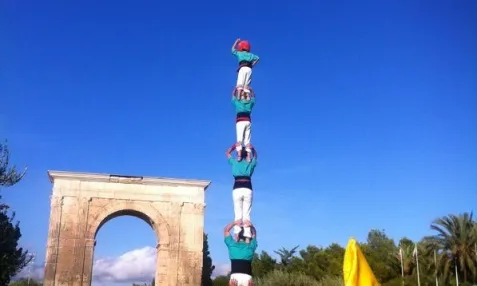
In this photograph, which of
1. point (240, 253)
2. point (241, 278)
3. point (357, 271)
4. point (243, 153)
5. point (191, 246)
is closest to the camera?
point (357, 271)

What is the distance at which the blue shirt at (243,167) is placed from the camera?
694 inches

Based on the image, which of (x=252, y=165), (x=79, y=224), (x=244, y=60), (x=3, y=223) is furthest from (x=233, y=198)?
(x=79, y=224)

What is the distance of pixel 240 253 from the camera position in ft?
54.7

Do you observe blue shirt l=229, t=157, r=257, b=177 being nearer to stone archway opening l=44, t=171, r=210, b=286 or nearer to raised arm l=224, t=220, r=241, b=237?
raised arm l=224, t=220, r=241, b=237

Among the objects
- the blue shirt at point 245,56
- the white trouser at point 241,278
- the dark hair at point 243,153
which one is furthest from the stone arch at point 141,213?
the white trouser at point 241,278

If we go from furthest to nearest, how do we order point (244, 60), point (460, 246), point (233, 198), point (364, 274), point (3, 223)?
point (460, 246)
point (3, 223)
point (244, 60)
point (233, 198)
point (364, 274)

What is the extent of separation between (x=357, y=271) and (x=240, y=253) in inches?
491

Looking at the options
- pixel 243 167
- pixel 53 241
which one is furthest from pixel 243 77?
pixel 53 241

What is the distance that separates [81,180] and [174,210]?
489cm

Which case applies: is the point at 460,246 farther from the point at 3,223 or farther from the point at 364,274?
the point at 364,274

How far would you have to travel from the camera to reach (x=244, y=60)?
19234mm

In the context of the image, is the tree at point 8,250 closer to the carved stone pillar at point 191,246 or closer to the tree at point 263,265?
the carved stone pillar at point 191,246

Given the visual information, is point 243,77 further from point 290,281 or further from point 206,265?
point 206,265

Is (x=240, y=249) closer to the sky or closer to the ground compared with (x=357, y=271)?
closer to the sky
